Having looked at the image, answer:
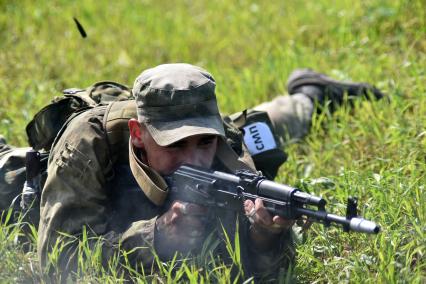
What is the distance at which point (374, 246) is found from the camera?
134 inches

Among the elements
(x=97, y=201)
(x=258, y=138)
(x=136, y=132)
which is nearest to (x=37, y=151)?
(x=97, y=201)

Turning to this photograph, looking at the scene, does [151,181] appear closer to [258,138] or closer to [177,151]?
[177,151]

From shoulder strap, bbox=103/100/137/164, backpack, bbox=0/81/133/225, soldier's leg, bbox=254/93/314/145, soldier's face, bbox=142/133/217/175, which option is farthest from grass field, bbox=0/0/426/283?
shoulder strap, bbox=103/100/137/164

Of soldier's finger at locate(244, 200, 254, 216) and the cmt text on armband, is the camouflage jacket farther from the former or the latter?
the cmt text on armband

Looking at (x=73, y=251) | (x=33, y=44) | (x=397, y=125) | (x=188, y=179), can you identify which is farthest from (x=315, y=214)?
(x=33, y=44)

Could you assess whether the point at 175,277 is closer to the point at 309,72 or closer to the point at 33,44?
the point at 309,72

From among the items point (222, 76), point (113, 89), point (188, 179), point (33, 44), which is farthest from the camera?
point (33, 44)

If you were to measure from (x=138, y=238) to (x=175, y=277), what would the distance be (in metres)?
0.24

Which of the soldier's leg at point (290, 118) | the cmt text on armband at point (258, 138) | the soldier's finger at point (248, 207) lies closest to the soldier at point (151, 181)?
the soldier's finger at point (248, 207)

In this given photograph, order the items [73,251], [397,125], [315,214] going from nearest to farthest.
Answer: [315,214], [73,251], [397,125]

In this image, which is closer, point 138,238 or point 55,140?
point 138,238

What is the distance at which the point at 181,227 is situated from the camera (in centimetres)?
325

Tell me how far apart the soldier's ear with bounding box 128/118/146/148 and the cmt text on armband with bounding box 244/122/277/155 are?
101 cm

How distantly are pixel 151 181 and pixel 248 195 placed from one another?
1.52ft
